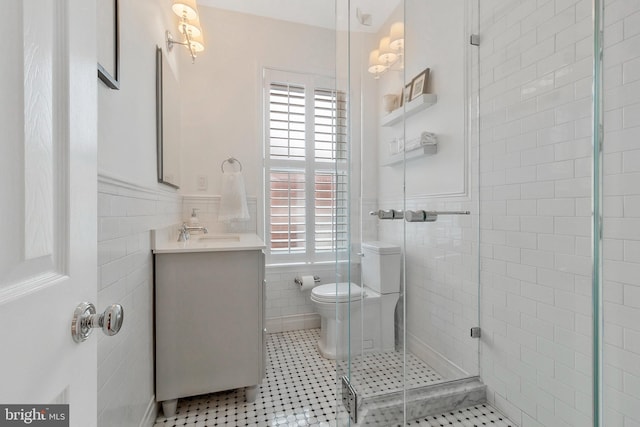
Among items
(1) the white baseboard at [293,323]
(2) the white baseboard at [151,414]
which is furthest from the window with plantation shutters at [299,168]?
(2) the white baseboard at [151,414]

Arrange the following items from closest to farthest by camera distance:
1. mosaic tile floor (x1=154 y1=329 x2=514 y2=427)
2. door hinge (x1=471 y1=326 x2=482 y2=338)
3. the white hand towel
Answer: mosaic tile floor (x1=154 y1=329 x2=514 y2=427) < door hinge (x1=471 y1=326 x2=482 y2=338) < the white hand towel

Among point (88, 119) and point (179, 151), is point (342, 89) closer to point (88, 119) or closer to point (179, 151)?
point (88, 119)

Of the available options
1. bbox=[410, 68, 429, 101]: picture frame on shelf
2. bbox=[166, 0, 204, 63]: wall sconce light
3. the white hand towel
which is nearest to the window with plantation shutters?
the white hand towel

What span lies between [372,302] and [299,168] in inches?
64.0

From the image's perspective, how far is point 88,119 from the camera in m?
0.53

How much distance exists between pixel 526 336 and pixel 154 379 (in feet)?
6.07

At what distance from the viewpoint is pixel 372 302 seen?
55.2 inches

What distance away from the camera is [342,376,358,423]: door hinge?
1.31 meters

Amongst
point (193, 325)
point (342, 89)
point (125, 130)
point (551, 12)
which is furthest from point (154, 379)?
point (551, 12)

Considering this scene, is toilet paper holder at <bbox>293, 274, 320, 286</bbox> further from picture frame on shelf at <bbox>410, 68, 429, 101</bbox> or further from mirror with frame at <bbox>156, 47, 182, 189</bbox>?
picture frame on shelf at <bbox>410, 68, 429, 101</bbox>

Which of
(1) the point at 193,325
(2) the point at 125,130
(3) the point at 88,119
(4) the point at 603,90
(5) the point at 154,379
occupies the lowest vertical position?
(5) the point at 154,379

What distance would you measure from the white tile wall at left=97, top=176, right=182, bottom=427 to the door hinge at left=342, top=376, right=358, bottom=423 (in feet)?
2.98

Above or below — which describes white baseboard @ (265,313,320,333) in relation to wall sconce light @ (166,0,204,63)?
below

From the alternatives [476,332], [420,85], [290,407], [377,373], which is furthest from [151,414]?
[420,85]
